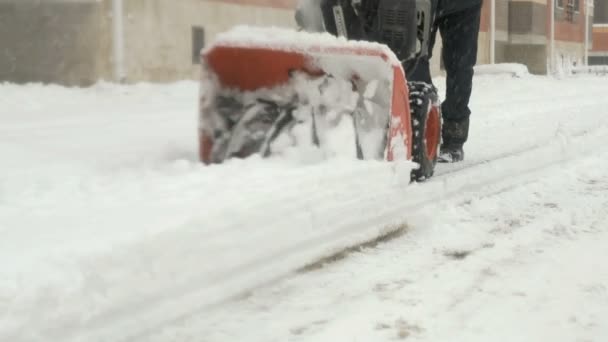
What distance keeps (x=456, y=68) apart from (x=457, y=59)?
0.06m

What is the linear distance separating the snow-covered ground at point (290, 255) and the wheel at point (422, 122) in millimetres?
90

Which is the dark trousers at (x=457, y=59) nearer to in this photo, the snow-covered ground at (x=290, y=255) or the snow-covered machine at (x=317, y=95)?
the snow-covered ground at (x=290, y=255)

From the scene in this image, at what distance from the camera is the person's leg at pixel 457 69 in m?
5.05

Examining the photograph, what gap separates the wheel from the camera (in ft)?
12.3

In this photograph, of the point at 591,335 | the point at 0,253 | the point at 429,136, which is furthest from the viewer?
the point at 429,136

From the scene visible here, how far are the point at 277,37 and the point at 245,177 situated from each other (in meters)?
0.86

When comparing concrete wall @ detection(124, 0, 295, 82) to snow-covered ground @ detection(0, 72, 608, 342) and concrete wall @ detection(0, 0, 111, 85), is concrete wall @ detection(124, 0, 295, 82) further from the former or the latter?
snow-covered ground @ detection(0, 72, 608, 342)

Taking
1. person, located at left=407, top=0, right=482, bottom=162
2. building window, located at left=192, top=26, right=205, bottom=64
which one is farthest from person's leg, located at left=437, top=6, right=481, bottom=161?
building window, located at left=192, top=26, right=205, bottom=64

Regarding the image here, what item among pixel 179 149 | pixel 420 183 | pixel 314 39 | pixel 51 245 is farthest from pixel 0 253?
pixel 179 149

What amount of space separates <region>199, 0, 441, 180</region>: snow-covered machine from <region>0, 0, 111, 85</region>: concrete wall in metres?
5.66

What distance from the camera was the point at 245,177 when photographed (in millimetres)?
2869

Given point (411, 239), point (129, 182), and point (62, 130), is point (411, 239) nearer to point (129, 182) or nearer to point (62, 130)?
point (129, 182)

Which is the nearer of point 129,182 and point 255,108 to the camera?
point 129,182

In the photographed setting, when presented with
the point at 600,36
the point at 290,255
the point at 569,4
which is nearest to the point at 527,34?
the point at 569,4
